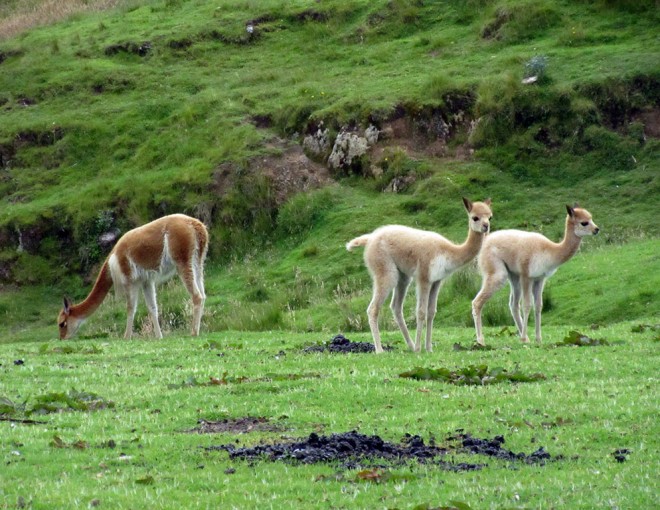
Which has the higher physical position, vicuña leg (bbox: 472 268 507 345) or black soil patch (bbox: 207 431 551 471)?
black soil patch (bbox: 207 431 551 471)

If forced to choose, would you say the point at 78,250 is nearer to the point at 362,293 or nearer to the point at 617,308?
the point at 362,293

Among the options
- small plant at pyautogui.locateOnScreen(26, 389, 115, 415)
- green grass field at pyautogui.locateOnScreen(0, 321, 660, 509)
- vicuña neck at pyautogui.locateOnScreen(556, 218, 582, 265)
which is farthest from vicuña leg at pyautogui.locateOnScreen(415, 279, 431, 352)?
small plant at pyautogui.locateOnScreen(26, 389, 115, 415)

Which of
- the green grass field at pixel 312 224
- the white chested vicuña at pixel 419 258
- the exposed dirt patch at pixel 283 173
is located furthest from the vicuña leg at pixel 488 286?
the exposed dirt patch at pixel 283 173

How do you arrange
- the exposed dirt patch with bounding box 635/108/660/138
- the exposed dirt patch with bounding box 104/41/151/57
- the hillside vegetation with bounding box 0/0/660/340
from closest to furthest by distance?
the hillside vegetation with bounding box 0/0/660/340, the exposed dirt patch with bounding box 635/108/660/138, the exposed dirt patch with bounding box 104/41/151/57

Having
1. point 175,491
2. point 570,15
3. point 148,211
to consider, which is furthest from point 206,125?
point 175,491

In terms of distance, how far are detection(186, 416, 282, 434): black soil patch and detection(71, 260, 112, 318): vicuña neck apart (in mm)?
10908

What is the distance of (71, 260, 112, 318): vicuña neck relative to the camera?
21297 mm

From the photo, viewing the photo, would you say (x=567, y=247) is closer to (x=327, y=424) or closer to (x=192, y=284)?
(x=327, y=424)

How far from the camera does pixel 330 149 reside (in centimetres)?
3359

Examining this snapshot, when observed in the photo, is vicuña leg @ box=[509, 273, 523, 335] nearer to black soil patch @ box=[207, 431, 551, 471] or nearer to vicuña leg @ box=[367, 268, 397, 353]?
vicuña leg @ box=[367, 268, 397, 353]

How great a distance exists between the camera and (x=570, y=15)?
36812 millimetres

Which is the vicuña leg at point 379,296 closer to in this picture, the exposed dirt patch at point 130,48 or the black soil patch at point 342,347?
the black soil patch at point 342,347

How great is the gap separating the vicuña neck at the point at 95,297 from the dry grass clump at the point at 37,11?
102 feet

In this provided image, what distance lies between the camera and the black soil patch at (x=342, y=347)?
16.0m
